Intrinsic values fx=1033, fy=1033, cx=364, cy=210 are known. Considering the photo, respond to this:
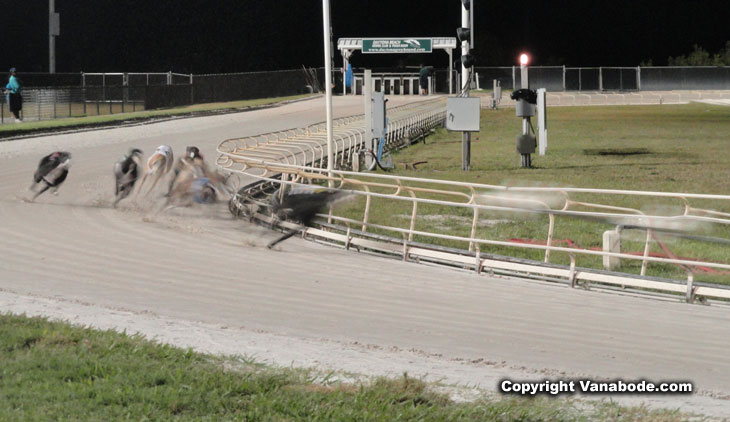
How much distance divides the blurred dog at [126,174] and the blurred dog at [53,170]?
39.8 inches

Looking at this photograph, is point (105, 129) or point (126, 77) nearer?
point (105, 129)

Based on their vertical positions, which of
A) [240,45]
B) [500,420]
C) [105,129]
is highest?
[240,45]

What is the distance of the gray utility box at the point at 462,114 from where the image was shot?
18906mm

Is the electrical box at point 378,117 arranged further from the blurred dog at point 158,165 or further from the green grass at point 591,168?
the blurred dog at point 158,165

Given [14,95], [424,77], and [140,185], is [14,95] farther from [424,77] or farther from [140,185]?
[424,77]

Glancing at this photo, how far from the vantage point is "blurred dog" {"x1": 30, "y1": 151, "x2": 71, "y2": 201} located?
13.9 meters

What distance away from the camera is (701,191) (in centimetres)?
1631

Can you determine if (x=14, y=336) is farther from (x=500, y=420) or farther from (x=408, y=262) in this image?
(x=408, y=262)

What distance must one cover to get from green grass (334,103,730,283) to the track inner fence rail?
1.7 inches

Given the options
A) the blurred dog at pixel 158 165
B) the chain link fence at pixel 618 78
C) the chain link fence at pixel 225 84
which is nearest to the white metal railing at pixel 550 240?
the blurred dog at pixel 158 165

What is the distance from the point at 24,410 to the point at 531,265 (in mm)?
5645

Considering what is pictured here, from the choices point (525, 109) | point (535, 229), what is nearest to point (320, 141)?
point (525, 109)

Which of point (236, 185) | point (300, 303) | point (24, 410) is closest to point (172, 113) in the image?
point (236, 185)
